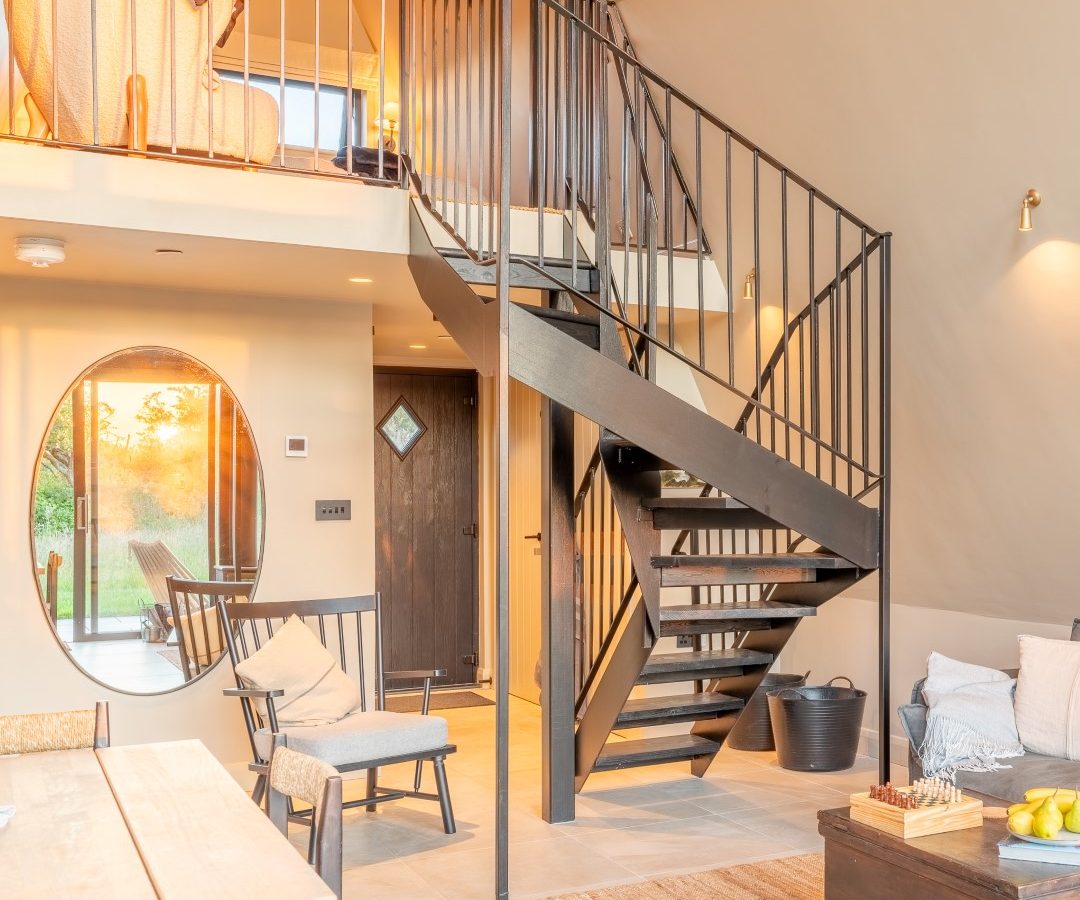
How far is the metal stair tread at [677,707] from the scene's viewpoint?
179 inches

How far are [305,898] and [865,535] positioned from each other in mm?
3061

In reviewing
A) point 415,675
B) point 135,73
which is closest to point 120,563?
point 415,675

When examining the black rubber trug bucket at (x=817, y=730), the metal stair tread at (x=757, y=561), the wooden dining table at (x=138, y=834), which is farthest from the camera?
the black rubber trug bucket at (x=817, y=730)

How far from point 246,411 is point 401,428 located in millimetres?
2171

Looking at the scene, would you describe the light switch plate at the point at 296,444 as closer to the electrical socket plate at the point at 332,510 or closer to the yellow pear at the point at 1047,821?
the electrical socket plate at the point at 332,510

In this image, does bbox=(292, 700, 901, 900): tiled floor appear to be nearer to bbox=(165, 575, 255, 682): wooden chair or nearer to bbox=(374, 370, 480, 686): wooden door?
bbox=(165, 575, 255, 682): wooden chair

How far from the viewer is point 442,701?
6863 mm

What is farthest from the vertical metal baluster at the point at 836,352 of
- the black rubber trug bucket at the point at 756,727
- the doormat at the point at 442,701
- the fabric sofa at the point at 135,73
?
the doormat at the point at 442,701

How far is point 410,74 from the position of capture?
176 inches

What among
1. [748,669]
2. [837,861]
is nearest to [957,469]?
[748,669]

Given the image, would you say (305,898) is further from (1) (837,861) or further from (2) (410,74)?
(2) (410,74)

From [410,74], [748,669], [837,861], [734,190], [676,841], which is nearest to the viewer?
[837,861]

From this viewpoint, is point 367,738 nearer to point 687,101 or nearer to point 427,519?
point 687,101

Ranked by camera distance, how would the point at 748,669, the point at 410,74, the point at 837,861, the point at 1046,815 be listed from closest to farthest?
the point at 1046,815 → the point at 837,861 → the point at 410,74 → the point at 748,669
